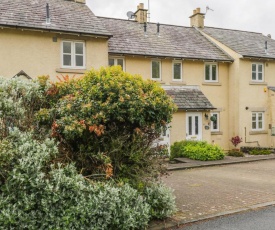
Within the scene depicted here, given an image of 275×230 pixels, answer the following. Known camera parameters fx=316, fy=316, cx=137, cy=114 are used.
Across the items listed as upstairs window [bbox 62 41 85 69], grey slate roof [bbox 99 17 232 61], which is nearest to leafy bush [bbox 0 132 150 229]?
upstairs window [bbox 62 41 85 69]

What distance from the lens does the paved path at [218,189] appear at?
772cm

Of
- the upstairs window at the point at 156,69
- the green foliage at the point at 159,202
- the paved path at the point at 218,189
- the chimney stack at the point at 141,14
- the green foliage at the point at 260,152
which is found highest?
the chimney stack at the point at 141,14

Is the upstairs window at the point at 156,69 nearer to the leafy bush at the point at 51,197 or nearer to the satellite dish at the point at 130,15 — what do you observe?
the satellite dish at the point at 130,15

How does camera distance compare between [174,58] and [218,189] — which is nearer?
[218,189]

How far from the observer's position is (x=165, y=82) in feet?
67.3

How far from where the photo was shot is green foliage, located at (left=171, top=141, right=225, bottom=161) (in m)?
16.8

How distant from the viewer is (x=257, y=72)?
22875 millimetres

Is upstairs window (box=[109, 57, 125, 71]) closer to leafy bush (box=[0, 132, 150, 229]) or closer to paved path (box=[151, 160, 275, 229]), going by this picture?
paved path (box=[151, 160, 275, 229])

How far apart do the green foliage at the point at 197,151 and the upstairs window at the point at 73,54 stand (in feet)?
22.9

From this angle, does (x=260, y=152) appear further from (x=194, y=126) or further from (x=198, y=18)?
(x=198, y=18)

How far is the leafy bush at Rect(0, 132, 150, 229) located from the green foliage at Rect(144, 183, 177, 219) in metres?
0.68

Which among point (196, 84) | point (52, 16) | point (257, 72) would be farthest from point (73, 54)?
point (257, 72)

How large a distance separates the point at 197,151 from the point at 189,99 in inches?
157

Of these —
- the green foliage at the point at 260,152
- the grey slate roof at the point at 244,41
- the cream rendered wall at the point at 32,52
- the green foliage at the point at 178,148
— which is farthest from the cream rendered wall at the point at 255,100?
the cream rendered wall at the point at 32,52
